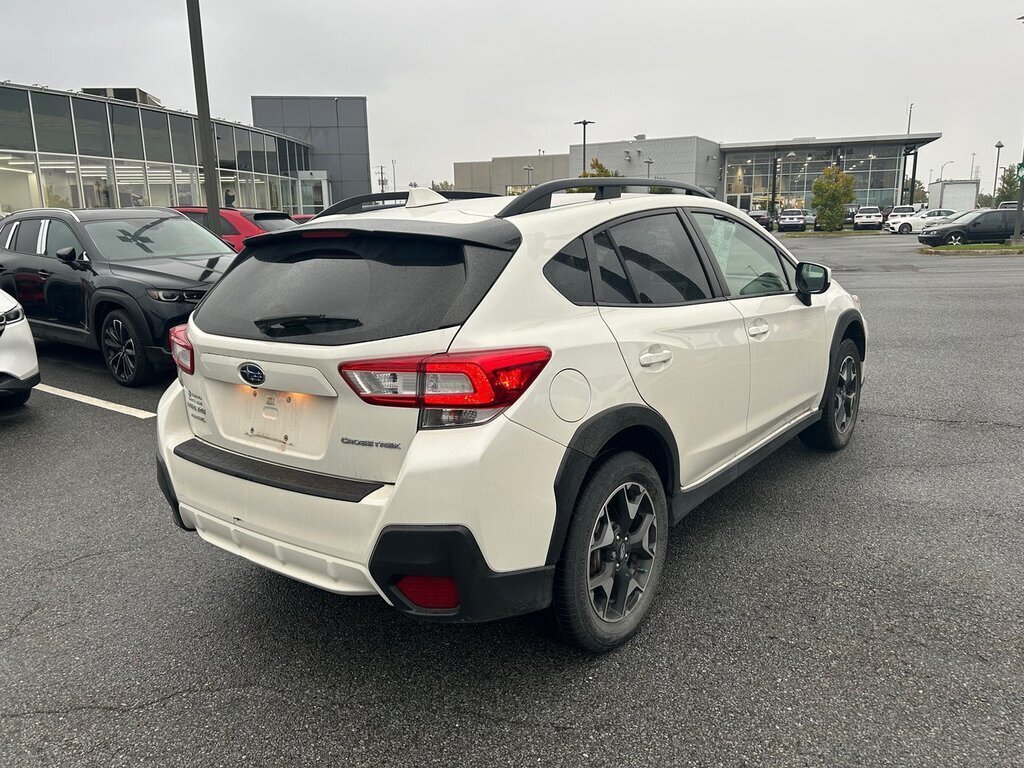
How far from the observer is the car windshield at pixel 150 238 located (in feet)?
25.8

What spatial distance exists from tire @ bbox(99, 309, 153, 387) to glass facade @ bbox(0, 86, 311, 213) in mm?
14458

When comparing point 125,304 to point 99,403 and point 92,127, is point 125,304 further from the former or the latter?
point 92,127

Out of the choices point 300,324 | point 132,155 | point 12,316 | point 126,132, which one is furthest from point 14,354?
point 132,155

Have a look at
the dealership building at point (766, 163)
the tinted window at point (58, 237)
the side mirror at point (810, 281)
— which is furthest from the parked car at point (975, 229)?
the dealership building at point (766, 163)

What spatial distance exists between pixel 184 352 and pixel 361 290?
0.95 metres

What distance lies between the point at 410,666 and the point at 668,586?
1.19 meters

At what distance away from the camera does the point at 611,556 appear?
2846 mm

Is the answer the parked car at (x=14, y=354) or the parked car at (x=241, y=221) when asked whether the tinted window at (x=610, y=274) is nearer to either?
the parked car at (x=14, y=354)

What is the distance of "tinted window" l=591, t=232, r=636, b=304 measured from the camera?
115 inches

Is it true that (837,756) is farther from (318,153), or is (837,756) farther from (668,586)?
(318,153)

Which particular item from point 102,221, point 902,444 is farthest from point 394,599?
point 102,221

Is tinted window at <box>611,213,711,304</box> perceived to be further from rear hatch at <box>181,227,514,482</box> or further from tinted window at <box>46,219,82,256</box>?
tinted window at <box>46,219,82,256</box>

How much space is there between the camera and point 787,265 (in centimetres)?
445

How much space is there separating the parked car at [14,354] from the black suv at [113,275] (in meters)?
1.01
